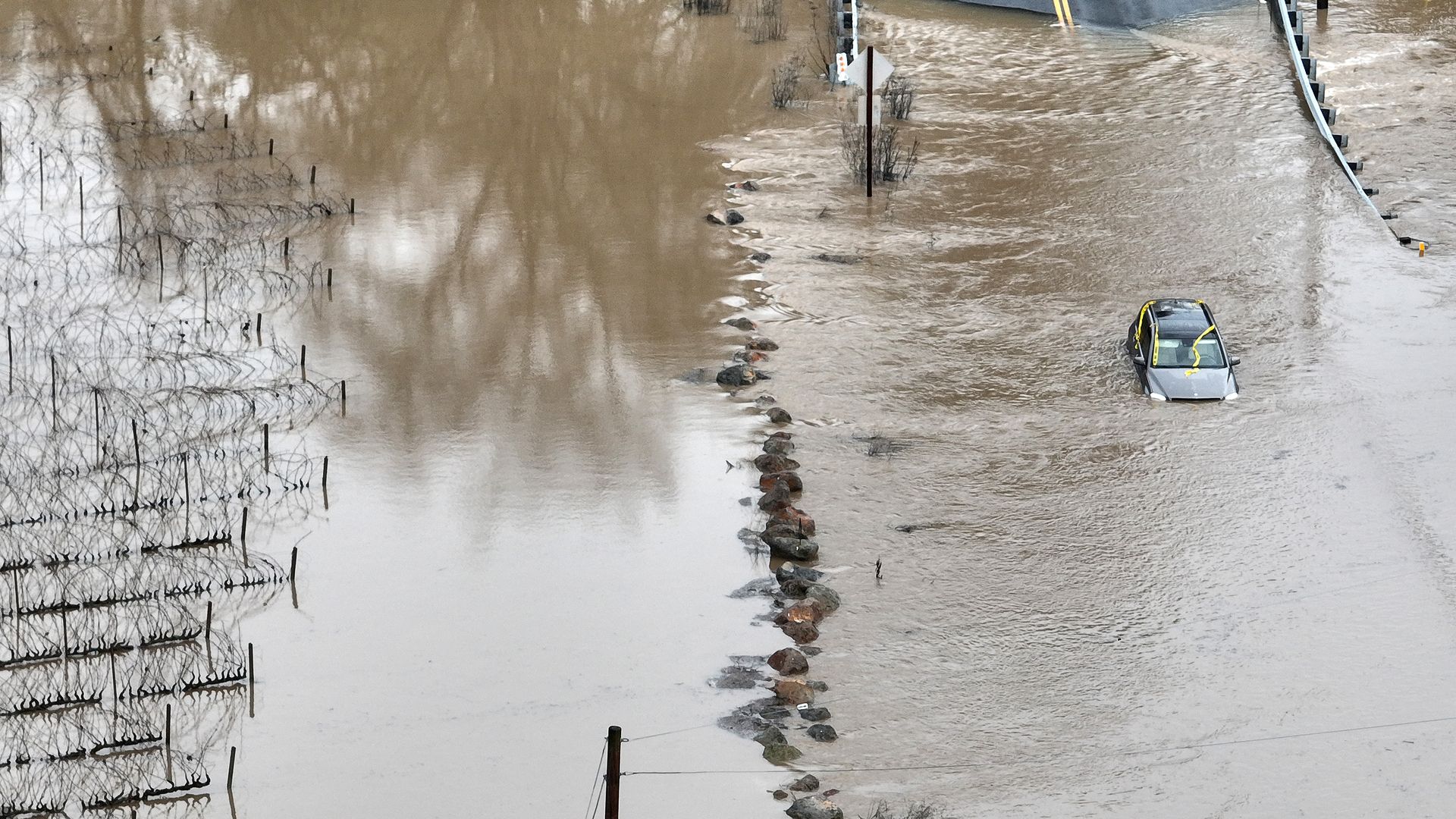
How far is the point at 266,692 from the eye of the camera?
16.3 metres

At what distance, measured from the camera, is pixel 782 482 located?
1975cm

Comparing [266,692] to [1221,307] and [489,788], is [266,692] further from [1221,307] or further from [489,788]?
[1221,307]

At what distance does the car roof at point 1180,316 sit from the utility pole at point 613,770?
12.3m

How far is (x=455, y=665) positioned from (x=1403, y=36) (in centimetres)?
2765

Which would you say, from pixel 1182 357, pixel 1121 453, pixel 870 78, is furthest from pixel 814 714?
pixel 870 78

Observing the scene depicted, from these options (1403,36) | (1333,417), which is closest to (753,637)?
(1333,417)

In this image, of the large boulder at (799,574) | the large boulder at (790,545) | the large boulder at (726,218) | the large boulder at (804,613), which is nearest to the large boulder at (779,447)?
the large boulder at (790,545)

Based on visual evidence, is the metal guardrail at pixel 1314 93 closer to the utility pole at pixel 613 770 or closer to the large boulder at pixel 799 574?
the large boulder at pixel 799 574

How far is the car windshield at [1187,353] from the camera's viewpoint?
21.8m

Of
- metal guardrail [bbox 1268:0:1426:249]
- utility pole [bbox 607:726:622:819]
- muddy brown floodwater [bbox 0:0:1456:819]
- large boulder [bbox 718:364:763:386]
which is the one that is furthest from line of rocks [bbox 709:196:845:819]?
metal guardrail [bbox 1268:0:1426:249]

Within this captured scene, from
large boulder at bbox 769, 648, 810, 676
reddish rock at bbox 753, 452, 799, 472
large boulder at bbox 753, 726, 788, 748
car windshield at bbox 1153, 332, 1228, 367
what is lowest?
large boulder at bbox 753, 726, 788, 748

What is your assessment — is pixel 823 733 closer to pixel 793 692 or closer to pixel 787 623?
pixel 793 692

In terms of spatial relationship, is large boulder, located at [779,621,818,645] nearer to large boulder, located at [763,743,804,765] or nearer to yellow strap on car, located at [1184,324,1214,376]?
large boulder, located at [763,743,804,765]

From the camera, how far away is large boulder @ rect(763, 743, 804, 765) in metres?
15.2
